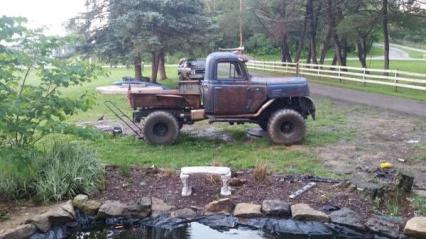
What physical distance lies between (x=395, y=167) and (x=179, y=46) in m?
12.7

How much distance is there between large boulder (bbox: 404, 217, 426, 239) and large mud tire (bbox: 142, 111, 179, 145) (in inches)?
199

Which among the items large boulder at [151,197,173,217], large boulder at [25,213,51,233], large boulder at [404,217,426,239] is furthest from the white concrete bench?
large boulder at [404,217,426,239]

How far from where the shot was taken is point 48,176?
600 cm

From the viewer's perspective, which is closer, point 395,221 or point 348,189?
point 395,221

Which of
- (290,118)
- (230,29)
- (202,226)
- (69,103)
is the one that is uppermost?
(230,29)

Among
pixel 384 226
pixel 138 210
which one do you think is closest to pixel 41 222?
pixel 138 210

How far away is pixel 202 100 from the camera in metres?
9.23

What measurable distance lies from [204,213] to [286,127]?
3.89m

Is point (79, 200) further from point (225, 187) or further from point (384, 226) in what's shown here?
point (384, 226)

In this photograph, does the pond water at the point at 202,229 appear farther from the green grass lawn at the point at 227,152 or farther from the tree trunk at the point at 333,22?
the tree trunk at the point at 333,22

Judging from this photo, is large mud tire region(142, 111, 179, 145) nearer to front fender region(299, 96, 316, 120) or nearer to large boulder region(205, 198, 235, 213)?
front fender region(299, 96, 316, 120)

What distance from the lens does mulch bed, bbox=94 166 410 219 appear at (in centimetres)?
600

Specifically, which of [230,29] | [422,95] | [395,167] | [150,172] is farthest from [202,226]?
[230,29]

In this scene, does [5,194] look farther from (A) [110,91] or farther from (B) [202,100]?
(A) [110,91]
